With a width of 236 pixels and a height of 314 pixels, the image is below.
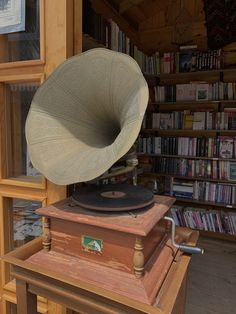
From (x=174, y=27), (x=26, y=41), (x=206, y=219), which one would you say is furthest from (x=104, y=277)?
(x=174, y=27)

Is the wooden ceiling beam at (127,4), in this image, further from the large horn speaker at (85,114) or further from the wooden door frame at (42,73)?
the large horn speaker at (85,114)

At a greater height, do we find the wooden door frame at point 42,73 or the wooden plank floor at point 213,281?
the wooden door frame at point 42,73

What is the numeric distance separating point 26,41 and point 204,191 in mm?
2228

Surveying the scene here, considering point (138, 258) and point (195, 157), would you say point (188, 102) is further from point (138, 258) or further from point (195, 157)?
point (138, 258)

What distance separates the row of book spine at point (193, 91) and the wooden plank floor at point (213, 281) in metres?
1.49

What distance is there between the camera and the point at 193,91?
104 inches

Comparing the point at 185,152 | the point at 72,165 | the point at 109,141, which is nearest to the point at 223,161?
the point at 185,152

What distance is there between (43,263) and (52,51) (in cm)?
72

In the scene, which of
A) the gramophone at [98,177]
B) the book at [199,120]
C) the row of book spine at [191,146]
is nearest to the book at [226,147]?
the row of book spine at [191,146]

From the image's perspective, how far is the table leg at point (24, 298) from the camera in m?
0.73

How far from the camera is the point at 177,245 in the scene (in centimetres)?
76

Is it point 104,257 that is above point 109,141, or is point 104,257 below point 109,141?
below

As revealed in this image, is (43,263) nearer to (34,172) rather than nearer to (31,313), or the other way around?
(31,313)

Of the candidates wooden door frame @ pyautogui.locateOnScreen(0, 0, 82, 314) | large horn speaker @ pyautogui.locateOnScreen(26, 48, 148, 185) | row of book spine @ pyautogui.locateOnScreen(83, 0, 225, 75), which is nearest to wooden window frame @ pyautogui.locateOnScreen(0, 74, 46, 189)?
wooden door frame @ pyautogui.locateOnScreen(0, 0, 82, 314)
